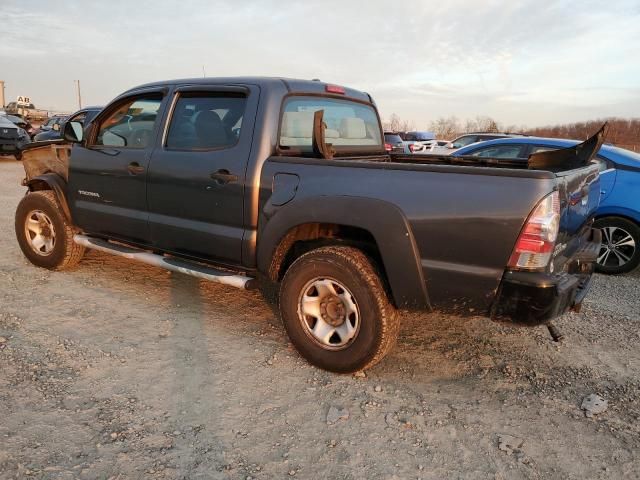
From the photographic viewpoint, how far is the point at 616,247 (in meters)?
5.64

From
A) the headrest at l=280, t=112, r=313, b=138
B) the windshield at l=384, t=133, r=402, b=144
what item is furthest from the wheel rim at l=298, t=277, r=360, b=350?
the windshield at l=384, t=133, r=402, b=144

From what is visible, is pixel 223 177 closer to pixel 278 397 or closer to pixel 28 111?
pixel 278 397

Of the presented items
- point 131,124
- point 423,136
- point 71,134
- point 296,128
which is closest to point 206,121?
point 296,128

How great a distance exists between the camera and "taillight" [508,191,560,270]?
8.09 feet

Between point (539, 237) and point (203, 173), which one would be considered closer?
point (539, 237)

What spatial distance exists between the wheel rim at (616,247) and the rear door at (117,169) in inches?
194

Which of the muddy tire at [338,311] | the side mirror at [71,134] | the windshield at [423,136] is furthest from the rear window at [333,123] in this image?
the windshield at [423,136]

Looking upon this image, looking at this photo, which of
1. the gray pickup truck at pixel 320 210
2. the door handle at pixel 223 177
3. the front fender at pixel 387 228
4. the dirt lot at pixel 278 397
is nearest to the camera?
the dirt lot at pixel 278 397

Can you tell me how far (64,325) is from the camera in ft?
12.3

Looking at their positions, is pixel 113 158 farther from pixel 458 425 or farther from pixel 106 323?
pixel 458 425

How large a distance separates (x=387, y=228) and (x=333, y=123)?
5.26ft

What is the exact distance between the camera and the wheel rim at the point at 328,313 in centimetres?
309

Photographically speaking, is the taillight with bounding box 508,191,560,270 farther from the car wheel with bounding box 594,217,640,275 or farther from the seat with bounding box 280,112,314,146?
the car wheel with bounding box 594,217,640,275

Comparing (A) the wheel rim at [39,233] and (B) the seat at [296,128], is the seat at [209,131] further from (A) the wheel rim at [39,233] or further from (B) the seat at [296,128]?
(A) the wheel rim at [39,233]
